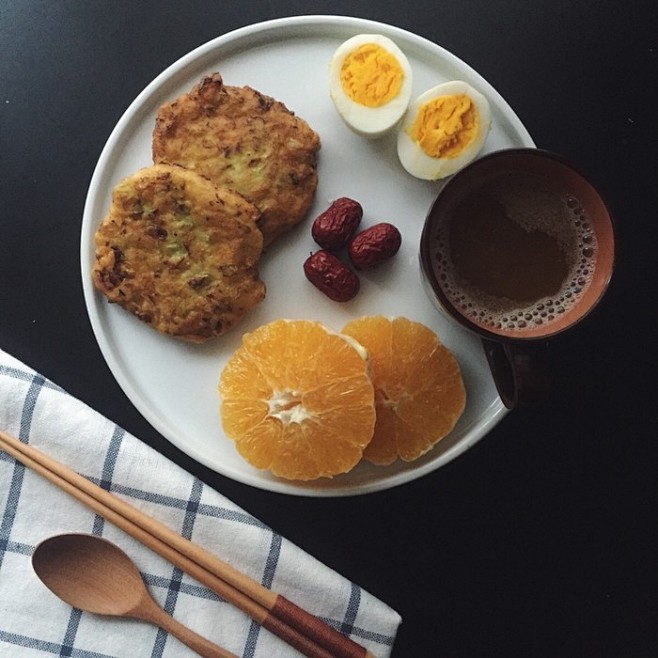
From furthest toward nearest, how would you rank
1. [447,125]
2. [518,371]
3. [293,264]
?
[293,264] → [447,125] → [518,371]

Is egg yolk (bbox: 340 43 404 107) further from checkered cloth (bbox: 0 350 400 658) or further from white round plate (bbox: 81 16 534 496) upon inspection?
checkered cloth (bbox: 0 350 400 658)

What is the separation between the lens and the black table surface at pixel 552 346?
5.26ft

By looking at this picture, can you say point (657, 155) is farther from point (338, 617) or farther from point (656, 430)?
point (338, 617)

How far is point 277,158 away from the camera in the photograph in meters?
1.45

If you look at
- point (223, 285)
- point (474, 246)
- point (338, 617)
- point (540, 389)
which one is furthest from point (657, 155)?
point (338, 617)

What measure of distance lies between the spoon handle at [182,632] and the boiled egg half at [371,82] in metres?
1.10

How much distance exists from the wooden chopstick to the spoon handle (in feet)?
0.34

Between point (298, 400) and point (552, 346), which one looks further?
point (552, 346)

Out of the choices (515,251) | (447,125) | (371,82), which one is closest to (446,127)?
(447,125)

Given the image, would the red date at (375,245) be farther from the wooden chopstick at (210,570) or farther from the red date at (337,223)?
the wooden chopstick at (210,570)

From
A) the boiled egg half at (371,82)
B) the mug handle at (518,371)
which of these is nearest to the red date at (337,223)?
the boiled egg half at (371,82)

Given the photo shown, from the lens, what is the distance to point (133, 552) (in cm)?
157

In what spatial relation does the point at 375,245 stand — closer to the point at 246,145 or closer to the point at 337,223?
the point at 337,223

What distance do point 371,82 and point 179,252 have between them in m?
0.51
